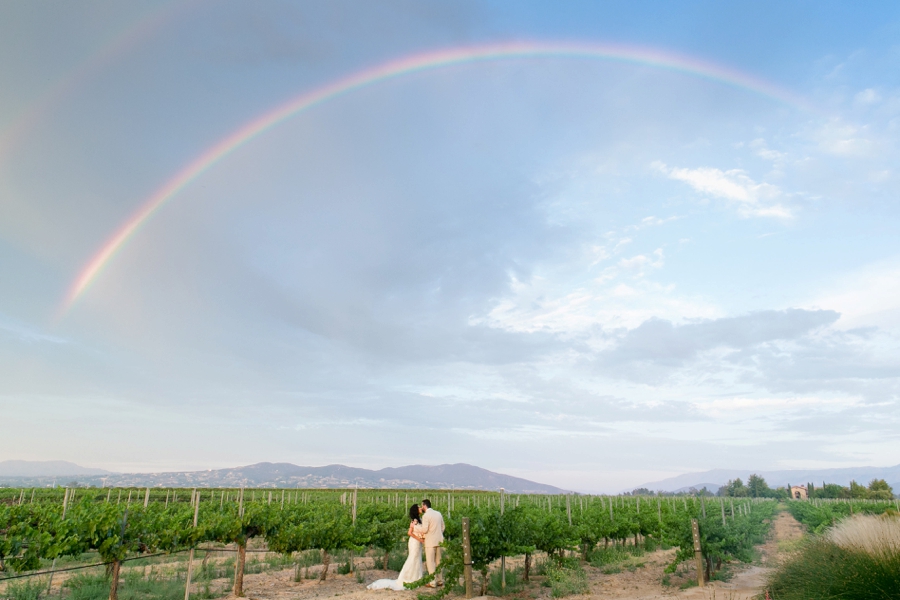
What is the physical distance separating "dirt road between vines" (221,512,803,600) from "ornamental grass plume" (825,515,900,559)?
1.61 m

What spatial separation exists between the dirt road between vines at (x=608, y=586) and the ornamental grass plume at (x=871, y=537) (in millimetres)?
1611

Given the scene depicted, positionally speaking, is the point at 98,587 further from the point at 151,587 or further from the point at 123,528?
the point at 123,528

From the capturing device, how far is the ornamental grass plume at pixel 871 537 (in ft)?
25.1

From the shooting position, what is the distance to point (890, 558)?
7340 millimetres

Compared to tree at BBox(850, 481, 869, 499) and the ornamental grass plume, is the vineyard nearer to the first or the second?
the ornamental grass plume

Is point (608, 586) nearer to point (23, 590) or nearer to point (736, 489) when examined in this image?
point (23, 590)

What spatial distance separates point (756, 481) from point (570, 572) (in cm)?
15083

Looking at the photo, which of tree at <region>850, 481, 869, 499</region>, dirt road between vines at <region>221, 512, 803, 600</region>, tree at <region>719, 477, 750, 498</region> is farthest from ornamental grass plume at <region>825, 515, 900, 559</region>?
tree at <region>719, 477, 750, 498</region>

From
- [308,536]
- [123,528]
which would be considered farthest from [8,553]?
[308,536]

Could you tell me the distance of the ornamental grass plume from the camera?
7648 mm

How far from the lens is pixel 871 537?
8.32 m

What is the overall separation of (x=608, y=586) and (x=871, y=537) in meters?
6.22

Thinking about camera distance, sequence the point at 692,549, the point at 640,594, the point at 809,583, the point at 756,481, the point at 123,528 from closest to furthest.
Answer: the point at 809,583 → the point at 123,528 → the point at 640,594 → the point at 692,549 → the point at 756,481

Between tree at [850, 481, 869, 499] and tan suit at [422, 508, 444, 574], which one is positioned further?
tree at [850, 481, 869, 499]
